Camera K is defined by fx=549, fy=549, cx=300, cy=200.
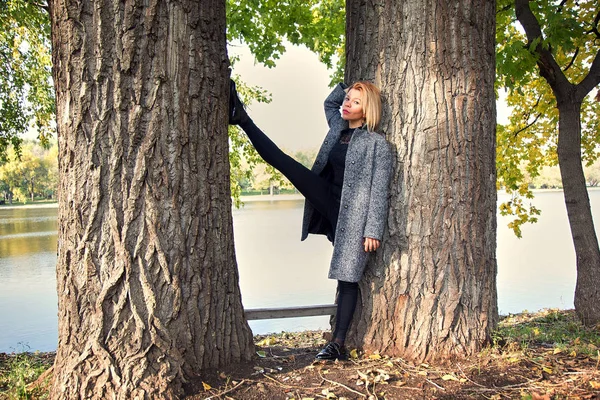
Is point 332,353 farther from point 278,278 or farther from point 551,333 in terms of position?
point 278,278

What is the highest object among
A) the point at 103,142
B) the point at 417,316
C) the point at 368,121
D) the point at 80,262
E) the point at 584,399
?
the point at 368,121

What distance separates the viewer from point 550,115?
873cm

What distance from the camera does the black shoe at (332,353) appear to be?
11.8 ft

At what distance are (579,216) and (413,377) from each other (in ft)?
12.8

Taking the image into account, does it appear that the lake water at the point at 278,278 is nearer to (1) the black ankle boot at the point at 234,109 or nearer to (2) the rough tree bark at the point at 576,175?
(2) the rough tree bark at the point at 576,175

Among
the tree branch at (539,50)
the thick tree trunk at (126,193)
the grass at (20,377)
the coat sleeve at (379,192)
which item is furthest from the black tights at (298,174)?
the tree branch at (539,50)

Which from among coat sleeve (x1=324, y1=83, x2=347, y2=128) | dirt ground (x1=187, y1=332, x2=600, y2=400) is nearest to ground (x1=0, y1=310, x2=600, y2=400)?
dirt ground (x1=187, y1=332, x2=600, y2=400)

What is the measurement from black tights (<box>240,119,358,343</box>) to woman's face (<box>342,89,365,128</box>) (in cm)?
46

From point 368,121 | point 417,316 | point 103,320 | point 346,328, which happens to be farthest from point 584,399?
point 103,320

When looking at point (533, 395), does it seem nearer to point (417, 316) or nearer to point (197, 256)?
point (417, 316)

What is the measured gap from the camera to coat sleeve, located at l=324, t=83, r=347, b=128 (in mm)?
3994

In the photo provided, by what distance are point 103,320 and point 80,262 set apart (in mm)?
332

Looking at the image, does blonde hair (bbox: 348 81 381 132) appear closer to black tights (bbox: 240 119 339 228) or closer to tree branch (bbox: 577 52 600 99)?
black tights (bbox: 240 119 339 228)

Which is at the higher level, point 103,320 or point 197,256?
point 197,256
